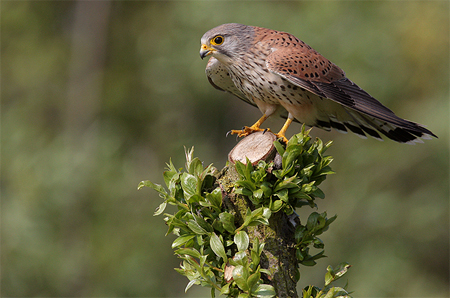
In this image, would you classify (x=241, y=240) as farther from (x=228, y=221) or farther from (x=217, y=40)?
(x=217, y=40)

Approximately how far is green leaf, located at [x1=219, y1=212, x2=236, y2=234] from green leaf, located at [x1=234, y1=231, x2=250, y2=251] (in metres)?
0.05

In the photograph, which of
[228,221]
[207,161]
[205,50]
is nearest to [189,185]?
[228,221]

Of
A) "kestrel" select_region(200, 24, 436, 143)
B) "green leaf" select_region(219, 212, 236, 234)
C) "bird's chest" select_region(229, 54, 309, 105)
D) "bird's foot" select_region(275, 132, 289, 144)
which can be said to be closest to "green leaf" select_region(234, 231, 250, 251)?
"green leaf" select_region(219, 212, 236, 234)

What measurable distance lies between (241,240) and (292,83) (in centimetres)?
117

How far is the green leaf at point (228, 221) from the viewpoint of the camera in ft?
5.52

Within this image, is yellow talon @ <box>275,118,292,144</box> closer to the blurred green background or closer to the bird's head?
the bird's head

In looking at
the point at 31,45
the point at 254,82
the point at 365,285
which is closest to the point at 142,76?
the point at 31,45

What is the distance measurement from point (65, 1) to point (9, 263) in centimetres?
610

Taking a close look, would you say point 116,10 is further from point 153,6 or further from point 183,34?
point 183,34

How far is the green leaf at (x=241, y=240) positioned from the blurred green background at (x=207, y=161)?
4.90 m

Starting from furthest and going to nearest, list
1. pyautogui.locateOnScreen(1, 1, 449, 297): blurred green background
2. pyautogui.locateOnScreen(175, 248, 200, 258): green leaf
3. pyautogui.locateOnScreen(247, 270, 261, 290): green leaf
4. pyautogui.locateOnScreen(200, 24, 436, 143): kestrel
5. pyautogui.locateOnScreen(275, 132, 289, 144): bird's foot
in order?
pyautogui.locateOnScreen(1, 1, 449, 297): blurred green background, pyautogui.locateOnScreen(200, 24, 436, 143): kestrel, pyautogui.locateOnScreen(275, 132, 289, 144): bird's foot, pyautogui.locateOnScreen(175, 248, 200, 258): green leaf, pyautogui.locateOnScreen(247, 270, 261, 290): green leaf

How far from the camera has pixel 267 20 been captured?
7258 millimetres

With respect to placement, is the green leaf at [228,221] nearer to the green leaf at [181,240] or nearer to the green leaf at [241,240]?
the green leaf at [241,240]

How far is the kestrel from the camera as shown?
2463 millimetres
